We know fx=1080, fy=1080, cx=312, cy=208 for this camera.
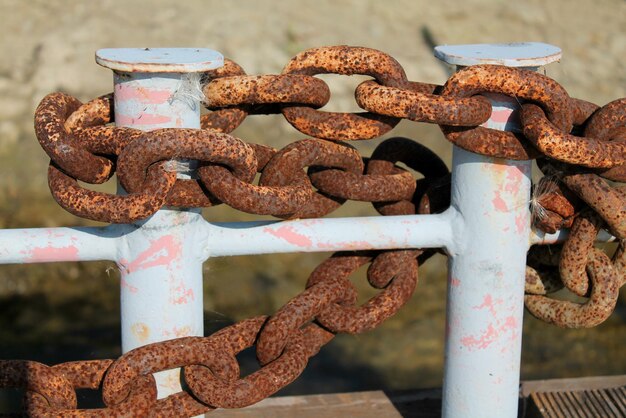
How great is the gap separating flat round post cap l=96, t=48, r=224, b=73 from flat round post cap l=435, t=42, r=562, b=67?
0.41 meters

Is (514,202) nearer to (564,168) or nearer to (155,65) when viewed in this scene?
(564,168)

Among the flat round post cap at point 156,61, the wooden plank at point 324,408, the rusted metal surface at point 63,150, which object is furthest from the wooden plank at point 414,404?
the flat round post cap at point 156,61

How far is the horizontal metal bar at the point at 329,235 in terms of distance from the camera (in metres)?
1.89

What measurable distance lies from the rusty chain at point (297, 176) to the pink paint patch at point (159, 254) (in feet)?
0.30

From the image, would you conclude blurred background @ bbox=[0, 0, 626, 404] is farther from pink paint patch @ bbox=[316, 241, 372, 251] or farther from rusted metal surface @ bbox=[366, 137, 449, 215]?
pink paint patch @ bbox=[316, 241, 372, 251]

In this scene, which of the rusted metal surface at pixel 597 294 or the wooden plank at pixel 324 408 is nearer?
the rusted metal surface at pixel 597 294

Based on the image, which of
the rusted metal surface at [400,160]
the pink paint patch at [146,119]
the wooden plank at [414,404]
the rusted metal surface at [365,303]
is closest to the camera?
the pink paint patch at [146,119]

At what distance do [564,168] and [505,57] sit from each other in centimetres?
27

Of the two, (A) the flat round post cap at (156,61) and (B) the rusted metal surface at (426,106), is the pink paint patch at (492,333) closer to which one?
(B) the rusted metal surface at (426,106)

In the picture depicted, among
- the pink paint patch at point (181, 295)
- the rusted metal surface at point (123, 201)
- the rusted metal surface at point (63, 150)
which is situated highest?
the rusted metal surface at point (63, 150)

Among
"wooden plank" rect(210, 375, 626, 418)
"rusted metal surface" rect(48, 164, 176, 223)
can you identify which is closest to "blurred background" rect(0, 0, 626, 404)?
"wooden plank" rect(210, 375, 626, 418)

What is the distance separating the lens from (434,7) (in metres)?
7.40

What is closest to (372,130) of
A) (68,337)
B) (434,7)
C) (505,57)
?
(505,57)

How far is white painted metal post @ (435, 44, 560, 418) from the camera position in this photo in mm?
1925
